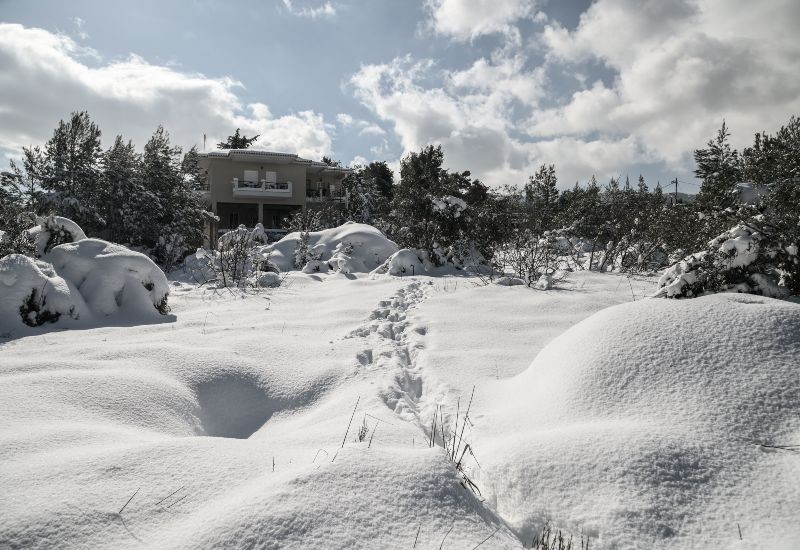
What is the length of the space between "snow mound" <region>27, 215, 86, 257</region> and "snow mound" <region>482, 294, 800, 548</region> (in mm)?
7673

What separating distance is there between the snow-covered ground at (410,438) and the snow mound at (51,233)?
3.35 meters

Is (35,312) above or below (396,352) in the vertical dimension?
above

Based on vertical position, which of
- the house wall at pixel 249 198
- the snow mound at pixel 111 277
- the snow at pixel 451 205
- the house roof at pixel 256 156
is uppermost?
the house roof at pixel 256 156

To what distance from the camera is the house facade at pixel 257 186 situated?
2902 centimetres

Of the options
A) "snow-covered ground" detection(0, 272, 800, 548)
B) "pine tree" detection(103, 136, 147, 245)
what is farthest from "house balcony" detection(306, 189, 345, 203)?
"snow-covered ground" detection(0, 272, 800, 548)

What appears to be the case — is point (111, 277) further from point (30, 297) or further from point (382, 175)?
point (382, 175)

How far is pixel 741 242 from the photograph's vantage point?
15.6 feet

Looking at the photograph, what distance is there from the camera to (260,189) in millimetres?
29156

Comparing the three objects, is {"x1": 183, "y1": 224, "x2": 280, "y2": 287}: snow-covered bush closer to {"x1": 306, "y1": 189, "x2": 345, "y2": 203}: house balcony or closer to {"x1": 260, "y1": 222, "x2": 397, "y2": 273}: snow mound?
{"x1": 260, "y1": 222, "x2": 397, "y2": 273}: snow mound

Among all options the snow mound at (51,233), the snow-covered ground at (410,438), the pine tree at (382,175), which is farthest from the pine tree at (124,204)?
the pine tree at (382,175)

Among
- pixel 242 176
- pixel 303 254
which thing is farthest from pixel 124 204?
pixel 242 176

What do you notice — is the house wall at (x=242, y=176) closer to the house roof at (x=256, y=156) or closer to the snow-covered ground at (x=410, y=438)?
the house roof at (x=256, y=156)

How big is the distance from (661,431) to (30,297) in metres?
6.57

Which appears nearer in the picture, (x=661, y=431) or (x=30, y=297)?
(x=661, y=431)
